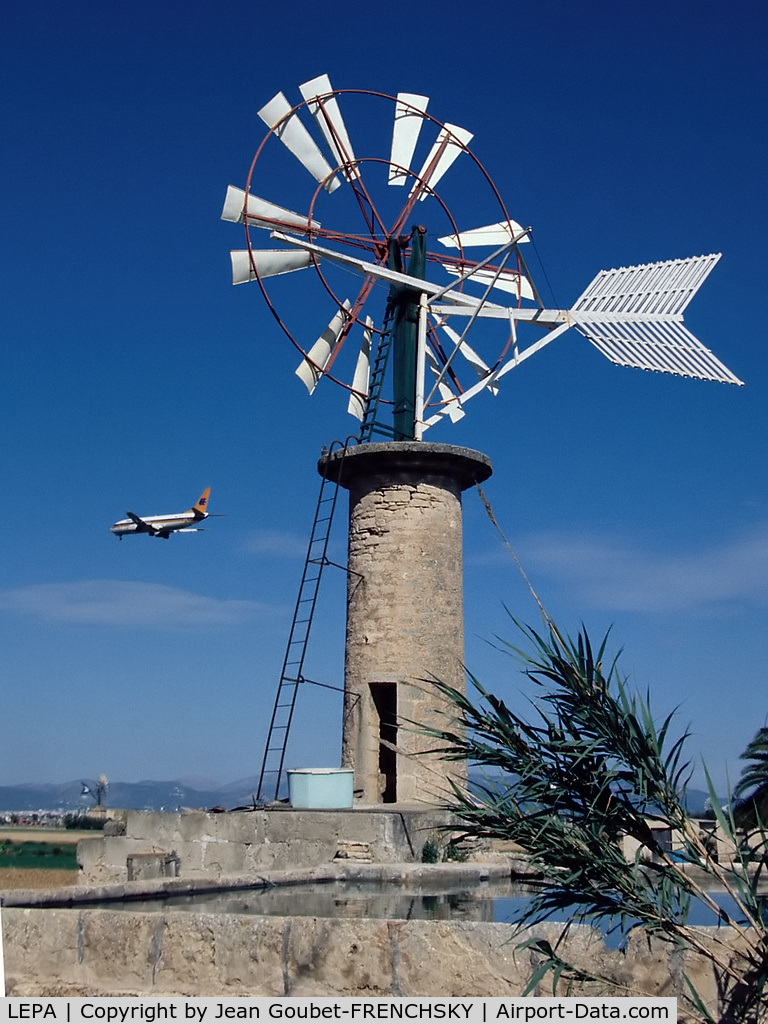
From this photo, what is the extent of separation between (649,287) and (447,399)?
3220 millimetres

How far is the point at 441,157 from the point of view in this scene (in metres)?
15.1

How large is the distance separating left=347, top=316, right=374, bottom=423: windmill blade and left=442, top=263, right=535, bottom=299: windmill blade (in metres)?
1.72

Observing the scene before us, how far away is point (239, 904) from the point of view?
7301 mm

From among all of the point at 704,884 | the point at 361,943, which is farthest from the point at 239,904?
the point at 704,884

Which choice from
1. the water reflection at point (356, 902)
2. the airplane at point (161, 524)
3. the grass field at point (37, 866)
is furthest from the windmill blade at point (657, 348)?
the airplane at point (161, 524)

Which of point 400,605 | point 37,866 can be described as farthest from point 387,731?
point 37,866

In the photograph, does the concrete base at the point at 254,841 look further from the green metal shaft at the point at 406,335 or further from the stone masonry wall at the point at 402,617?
the green metal shaft at the point at 406,335

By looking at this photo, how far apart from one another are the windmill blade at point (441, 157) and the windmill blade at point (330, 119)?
1.11m

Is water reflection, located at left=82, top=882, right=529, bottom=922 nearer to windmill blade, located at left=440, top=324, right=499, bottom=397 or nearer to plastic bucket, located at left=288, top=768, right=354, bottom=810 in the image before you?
plastic bucket, located at left=288, top=768, right=354, bottom=810

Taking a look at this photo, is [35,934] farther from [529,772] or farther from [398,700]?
[398,700]

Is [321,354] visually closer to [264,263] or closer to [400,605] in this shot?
[264,263]

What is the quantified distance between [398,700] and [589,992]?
713cm

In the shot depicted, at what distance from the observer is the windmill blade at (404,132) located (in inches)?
572

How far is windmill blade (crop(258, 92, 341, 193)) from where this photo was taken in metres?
13.3
